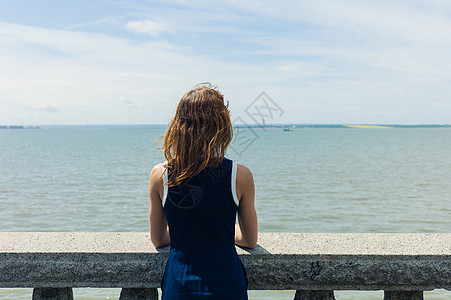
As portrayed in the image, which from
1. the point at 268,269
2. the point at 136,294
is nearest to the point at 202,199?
the point at 268,269

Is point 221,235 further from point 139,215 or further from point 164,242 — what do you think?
point 139,215

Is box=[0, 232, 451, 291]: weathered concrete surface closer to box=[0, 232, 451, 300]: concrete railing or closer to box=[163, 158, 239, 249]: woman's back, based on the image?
box=[0, 232, 451, 300]: concrete railing

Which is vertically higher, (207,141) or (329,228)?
(207,141)

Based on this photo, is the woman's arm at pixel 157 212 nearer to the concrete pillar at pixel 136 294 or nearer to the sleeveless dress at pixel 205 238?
the sleeveless dress at pixel 205 238

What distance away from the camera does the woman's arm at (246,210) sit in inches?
81.3

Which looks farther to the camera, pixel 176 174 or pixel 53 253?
pixel 53 253

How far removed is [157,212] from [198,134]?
0.50m

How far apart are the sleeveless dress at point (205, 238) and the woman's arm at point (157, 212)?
0.07 meters

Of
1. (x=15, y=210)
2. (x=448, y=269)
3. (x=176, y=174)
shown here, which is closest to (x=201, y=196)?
(x=176, y=174)

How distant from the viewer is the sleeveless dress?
2033 millimetres

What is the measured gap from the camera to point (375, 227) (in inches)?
452

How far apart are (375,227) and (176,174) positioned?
34.5ft

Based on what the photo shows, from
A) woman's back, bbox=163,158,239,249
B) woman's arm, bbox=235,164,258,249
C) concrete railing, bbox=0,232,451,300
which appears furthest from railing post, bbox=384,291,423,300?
woman's back, bbox=163,158,239,249

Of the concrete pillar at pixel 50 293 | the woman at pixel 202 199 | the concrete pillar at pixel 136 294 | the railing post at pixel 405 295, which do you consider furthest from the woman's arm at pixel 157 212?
the railing post at pixel 405 295
